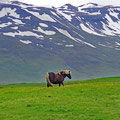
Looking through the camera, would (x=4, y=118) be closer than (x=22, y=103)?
Yes

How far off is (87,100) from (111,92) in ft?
14.2

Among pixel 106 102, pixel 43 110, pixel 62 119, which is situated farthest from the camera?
pixel 106 102

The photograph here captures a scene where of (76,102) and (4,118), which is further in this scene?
(76,102)

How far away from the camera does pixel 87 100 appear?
29.5 metres

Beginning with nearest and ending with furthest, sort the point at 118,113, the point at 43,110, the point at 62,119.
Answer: the point at 62,119 → the point at 118,113 → the point at 43,110

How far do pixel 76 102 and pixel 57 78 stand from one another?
15.9 metres

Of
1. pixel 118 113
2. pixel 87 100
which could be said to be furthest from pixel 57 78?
pixel 118 113

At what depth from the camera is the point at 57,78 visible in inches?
1736

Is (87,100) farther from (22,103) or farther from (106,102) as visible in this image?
(22,103)

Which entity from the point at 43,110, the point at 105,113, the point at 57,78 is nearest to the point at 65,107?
the point at 43,110

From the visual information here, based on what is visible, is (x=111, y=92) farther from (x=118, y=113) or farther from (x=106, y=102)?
(x=118, y=113)

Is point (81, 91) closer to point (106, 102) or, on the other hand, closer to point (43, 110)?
point (106, 102)

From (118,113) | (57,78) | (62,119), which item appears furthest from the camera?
(57,78)

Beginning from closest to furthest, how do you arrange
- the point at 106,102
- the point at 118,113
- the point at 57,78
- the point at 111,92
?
the point at 118,113
the point at 106,102
the point at 111,92
the point at 57,78
